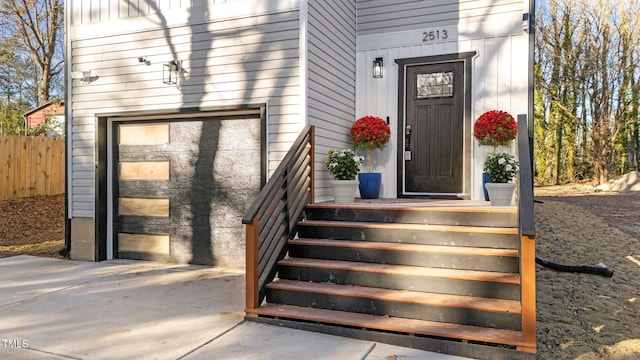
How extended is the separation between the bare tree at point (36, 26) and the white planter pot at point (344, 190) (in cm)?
1221

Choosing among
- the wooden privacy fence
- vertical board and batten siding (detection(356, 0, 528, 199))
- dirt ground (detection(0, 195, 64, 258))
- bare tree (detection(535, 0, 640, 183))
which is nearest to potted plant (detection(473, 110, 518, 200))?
vertical board and batten siding (detection(356, 0, 528, 199))

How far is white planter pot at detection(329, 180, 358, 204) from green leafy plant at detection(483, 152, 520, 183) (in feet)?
4.38

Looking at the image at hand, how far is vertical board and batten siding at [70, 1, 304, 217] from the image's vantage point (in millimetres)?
4562

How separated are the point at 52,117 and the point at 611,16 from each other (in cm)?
1623

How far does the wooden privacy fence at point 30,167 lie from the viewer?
28.1 ft

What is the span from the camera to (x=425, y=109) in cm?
548

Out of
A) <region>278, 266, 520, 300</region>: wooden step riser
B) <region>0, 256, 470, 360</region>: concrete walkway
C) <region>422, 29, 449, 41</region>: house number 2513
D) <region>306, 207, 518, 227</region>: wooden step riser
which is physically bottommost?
<region>0, 256, 470, 360</region>: concrete walkway

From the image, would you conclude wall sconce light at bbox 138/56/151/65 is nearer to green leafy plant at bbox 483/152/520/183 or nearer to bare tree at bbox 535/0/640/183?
green leafy plant at bbox 483/152/520/183

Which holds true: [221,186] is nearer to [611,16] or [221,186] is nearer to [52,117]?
[52,117]

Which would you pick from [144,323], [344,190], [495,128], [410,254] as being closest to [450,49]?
[495,128]

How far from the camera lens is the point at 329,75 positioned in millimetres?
4977

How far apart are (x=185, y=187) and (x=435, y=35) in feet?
11.7

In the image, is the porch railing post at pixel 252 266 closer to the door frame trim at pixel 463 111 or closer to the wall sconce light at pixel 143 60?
the door frame trim at pixel 463 111

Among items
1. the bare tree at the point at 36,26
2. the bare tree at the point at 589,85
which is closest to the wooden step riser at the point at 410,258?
the bare tree at the point at 589,85
